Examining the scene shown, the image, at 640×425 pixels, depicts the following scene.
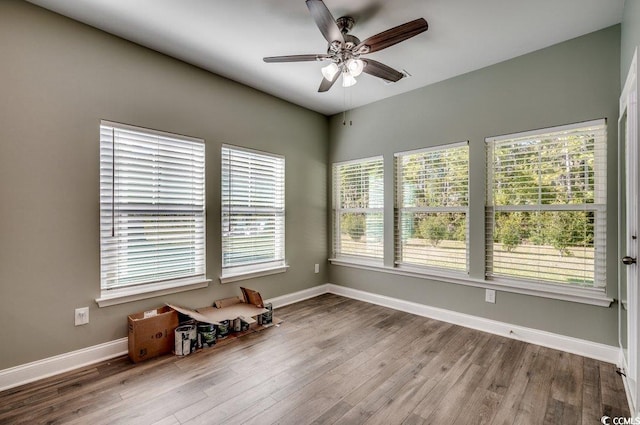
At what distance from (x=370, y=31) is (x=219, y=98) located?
1781 mm

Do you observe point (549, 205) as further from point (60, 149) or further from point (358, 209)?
point (60, 149)

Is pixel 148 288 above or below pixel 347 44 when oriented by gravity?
below

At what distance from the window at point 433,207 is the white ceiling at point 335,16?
983 mm

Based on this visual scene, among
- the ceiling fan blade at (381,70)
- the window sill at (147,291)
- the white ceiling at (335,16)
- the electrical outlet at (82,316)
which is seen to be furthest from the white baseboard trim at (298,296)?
the ceiling fan blade at (381,70)

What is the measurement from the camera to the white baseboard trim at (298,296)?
3.90m

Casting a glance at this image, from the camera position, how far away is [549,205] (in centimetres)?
275

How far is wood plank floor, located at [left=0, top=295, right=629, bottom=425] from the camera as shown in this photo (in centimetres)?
184

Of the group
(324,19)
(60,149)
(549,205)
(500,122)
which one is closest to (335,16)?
(324,19)

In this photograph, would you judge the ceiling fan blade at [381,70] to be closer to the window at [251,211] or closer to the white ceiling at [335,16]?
the white ceiling at [335,16]

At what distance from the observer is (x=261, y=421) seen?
1.78m

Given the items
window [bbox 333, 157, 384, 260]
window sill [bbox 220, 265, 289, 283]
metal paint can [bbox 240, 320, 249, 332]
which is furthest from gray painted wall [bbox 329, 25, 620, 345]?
metal paint can [bbox 240, 320, 249, 332]

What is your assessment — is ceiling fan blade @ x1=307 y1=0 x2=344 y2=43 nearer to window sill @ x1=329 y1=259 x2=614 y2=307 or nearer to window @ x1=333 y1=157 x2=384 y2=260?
window @ x1=333 y1=157 x2=384 y2=260

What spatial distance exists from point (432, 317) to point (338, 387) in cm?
183

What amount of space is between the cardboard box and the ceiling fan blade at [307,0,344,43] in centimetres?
265
